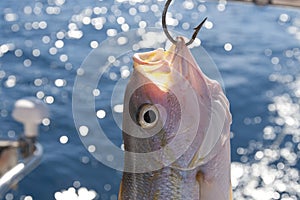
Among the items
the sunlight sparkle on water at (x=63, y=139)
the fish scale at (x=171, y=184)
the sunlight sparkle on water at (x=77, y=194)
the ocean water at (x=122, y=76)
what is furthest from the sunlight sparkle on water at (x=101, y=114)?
the fish scale at (x=171, y=184)

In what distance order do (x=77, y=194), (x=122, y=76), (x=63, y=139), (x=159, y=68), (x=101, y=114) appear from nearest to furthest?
(x=159, y=68) < (x=77, y=194) < (x=63, y=139) < (x=101, y=114) < (x=122, y=76)

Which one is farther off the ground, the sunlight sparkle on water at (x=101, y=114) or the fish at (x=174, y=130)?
the fish at (x=174, y=130)

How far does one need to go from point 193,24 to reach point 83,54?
410 cm

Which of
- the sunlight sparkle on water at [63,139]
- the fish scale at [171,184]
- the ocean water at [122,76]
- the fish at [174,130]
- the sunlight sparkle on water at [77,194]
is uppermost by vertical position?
the fish at [174,130]

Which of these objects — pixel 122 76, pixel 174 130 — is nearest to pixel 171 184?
pixel 174 130

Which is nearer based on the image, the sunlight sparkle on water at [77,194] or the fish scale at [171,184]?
the fish scale at [171,184]

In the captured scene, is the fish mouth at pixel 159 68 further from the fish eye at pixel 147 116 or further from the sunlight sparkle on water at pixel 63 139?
the sunlight sparkle on water at pixel 63 139

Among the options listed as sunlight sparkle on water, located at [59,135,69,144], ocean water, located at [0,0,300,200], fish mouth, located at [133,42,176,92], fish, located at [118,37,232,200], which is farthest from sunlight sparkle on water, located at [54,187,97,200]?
fish mouth, located at [133,42,176,92]

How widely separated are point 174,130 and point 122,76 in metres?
10.9

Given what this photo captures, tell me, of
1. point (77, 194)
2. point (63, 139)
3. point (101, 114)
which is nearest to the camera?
point (77, 194)

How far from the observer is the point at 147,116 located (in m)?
1.98

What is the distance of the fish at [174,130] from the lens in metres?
1.92

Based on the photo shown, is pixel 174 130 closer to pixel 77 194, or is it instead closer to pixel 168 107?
pixel 168 107

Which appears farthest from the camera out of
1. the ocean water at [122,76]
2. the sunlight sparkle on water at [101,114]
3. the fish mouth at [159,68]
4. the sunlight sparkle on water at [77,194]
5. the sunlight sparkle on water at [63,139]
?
the sunlight sparkle on water at [101,114]
